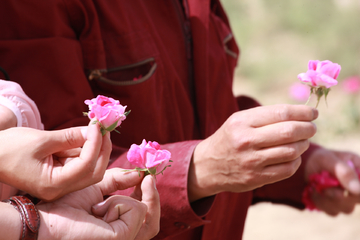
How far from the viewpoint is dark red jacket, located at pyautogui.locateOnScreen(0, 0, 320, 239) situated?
40.9 inches

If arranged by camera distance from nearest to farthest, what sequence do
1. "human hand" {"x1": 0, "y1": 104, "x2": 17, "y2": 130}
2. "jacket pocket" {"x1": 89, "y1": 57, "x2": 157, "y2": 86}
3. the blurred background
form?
"human hand" {"x1": 0, "y1": 104, "x2": 17, "y2": 130} < "jacket pocket" {"x1": 89, "y1": 57, "x2": 157, "y2": 86} < the blurred background

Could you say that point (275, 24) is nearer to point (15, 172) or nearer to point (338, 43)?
point (338, 43)

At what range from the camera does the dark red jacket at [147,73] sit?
1039 mm

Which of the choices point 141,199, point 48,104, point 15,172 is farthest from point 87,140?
point 48,104

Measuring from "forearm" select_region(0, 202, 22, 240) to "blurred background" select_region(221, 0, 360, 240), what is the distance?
14.1ft

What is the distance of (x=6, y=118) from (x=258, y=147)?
1.94 ft

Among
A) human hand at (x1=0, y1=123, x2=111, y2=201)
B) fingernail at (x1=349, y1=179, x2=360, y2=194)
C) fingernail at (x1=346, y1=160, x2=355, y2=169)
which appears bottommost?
fingernail at (x1=349, y1=179, x2=360, y2=194)

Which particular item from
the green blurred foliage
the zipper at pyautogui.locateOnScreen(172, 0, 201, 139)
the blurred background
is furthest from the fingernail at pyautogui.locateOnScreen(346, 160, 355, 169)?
the green blurred foliage

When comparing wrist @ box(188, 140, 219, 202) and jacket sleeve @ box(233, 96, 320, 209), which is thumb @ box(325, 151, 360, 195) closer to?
jacket sleeve @ box(233, 96, 320, 209)

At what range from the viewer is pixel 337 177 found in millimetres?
1516

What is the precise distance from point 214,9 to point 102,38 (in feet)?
2.44

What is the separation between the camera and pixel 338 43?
312 inches

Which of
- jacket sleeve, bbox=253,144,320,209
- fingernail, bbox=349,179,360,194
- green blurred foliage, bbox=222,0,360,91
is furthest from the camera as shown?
green blurred foliage, bbox=222,0,360,91

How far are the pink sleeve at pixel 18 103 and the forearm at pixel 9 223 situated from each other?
0.71 ft
